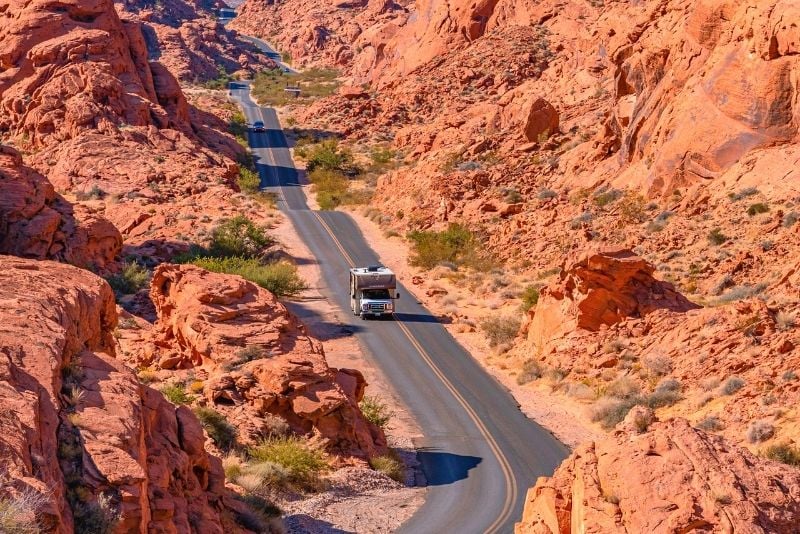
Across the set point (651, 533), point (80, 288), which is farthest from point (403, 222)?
point (651, 533)

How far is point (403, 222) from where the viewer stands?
6375cm

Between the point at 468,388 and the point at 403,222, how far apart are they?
92.1 ft

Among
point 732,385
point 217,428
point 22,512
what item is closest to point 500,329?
point 732,385

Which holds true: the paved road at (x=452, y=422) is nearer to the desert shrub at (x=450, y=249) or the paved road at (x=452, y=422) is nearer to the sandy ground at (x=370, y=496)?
the sandy ground at (x=370, y=496)

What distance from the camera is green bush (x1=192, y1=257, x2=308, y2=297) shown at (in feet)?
156

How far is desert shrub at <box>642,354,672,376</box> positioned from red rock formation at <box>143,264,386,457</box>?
9891mm

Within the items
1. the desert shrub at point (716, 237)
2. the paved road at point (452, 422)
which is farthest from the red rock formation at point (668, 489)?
the desert shrub at point (716, 237)

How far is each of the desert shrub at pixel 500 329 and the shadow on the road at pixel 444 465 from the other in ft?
41.6

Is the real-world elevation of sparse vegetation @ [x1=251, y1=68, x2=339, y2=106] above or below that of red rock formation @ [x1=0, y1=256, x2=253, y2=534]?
below

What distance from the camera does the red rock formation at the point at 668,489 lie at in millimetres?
13453

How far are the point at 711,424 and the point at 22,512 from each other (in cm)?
2144

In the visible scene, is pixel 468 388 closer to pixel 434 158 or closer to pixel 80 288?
pixel 80 288

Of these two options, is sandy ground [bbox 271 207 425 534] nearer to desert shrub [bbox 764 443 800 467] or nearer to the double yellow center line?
the double yellow center line

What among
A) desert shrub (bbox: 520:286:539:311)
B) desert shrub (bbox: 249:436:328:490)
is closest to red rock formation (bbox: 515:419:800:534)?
desert shrub (bbox: 249:436:328:490)
